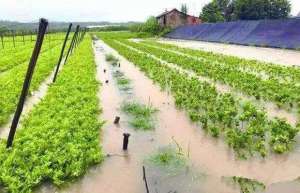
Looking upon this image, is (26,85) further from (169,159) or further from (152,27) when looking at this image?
(152,27)

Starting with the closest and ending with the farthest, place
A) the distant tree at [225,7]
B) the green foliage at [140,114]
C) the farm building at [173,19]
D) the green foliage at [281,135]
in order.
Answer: the green foliage at [281,135] → the green foliage at [140,114] → the farm building at [173,19] → the distant tree at [225,7]

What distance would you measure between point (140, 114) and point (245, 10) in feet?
211

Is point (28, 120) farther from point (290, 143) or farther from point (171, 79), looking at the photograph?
point (171, 79)

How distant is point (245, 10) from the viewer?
7094cm

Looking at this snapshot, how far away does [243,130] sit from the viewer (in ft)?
28.7

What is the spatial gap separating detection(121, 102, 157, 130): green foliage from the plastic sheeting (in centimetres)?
1954

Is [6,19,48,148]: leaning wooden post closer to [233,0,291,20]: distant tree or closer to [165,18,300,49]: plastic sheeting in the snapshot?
[165,18,300,49]: plastic sheeting

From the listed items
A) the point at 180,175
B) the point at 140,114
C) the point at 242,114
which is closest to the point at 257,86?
the point at 242,114

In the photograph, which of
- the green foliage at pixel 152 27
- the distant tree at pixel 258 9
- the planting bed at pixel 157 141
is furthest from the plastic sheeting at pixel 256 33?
the planting bed at pixel 157 141

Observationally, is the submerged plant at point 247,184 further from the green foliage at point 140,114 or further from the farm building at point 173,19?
the farm building at point 173,19

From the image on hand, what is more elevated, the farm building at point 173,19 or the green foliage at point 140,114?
the farm building at point 173,19

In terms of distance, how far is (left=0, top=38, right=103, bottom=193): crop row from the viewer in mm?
6371

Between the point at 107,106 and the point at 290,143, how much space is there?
562cm

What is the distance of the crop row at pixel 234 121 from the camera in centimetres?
780
